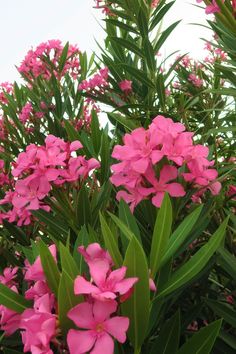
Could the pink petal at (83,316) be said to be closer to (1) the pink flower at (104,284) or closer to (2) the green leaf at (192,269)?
(1) the pink flower at (104,284)

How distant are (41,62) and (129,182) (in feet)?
6.40

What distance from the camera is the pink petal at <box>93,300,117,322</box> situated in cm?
54

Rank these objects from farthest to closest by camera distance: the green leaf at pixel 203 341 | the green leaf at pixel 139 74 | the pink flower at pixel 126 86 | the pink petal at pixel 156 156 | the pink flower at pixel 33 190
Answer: the pink flower at pixel 126 86 < the green leaf at pixel 139 74 < the pink flower at pixel 33 190 < the pink petal at pixel 156 156 < the green leaf at pixel 203 341

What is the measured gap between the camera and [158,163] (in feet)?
2.73

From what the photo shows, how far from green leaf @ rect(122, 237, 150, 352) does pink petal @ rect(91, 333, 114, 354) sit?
7 cm

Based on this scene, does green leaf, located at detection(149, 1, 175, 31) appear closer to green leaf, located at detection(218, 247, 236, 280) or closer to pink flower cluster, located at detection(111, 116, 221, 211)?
pink flower cluster, located at detection(111, 116, 221, 211)

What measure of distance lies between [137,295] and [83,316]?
0.28ft

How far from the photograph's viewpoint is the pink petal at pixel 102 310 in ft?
1.77

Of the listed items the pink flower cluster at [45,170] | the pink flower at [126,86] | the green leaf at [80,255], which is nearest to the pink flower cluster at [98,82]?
the pink flower at [126,86]

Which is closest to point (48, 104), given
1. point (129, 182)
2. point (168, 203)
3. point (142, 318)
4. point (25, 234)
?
point (25, 234)

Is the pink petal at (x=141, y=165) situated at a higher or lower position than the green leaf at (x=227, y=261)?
higher

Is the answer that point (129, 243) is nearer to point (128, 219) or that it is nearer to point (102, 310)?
point (102, 310)

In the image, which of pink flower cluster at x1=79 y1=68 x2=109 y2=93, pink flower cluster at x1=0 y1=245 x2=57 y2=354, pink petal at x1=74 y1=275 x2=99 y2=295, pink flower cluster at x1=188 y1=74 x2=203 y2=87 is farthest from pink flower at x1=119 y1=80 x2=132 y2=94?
pink petal at x1=74 y1=275 x2=99 y2=295

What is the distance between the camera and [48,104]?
6.79 feet
